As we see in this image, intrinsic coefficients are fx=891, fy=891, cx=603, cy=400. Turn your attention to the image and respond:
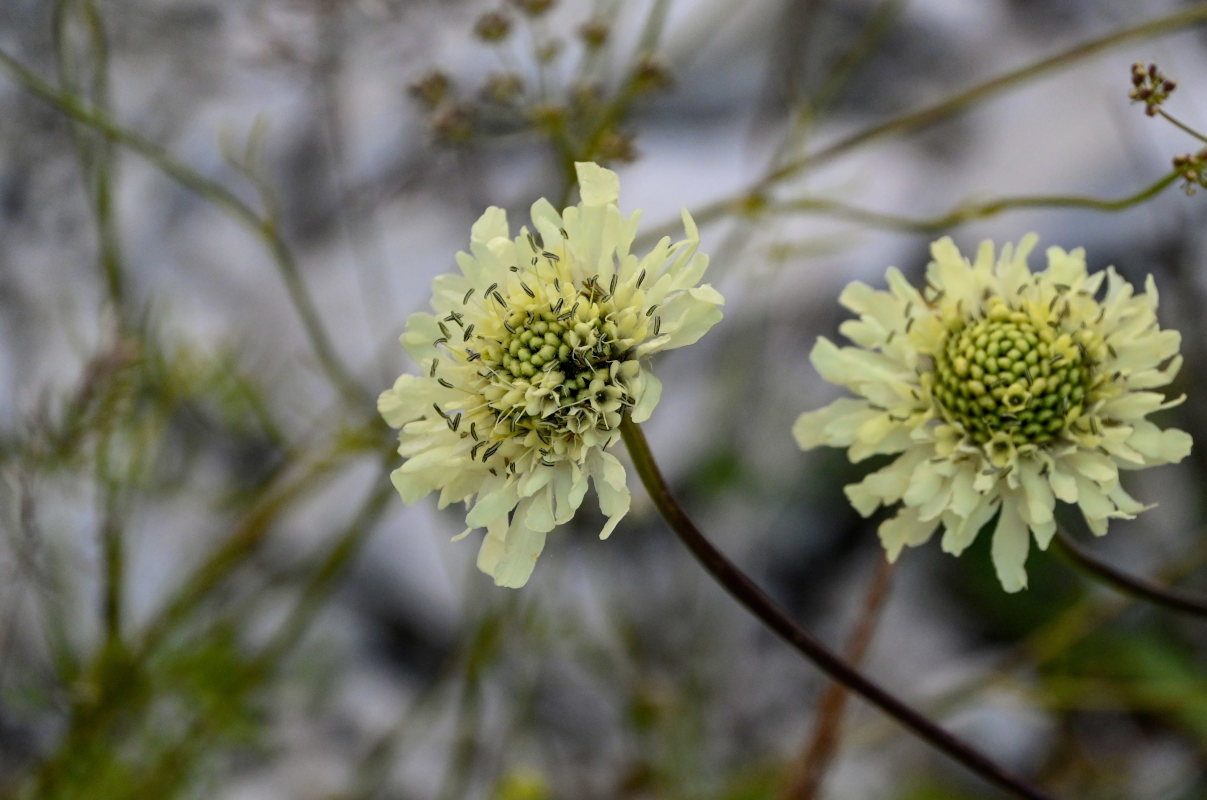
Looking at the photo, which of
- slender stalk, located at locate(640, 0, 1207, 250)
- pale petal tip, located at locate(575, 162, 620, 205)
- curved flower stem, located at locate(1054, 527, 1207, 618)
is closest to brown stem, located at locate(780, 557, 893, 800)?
curved flower stem, located at locate(1054, 527, 1207, 618)

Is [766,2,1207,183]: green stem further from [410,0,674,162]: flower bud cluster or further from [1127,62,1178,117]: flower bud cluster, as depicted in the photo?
[1127,62,1178,117]: flower bud cluster

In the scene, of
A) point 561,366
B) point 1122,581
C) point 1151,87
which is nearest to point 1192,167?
point 1151,87

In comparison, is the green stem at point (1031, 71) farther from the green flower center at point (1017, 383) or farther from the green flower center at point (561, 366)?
the green flower center at point (561, 366)

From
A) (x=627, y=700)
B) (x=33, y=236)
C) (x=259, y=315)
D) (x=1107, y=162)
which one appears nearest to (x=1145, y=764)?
(x=627, y=700)

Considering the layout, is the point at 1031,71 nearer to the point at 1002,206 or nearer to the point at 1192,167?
the point at 1002,206

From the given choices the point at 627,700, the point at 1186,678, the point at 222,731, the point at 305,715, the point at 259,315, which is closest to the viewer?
the point at 222,731

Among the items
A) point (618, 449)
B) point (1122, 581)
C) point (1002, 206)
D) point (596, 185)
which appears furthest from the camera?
point (618, 449)

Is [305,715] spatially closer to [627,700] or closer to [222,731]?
[222,731]
